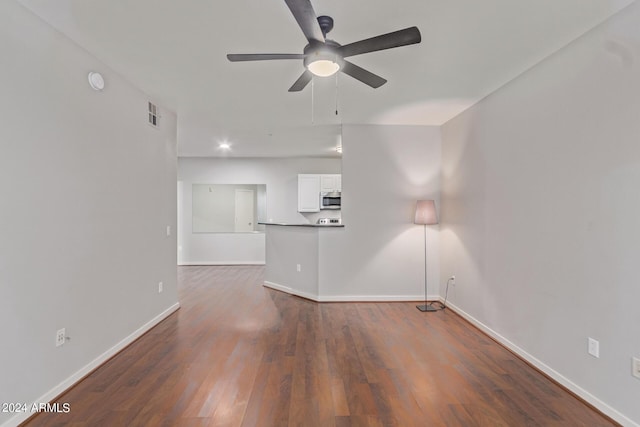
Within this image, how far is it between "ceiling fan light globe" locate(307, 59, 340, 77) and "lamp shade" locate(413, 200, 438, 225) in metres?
2.65

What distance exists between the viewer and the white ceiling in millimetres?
1953

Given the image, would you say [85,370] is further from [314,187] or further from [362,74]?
[314,187]

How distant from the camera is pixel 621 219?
1975 millimetres

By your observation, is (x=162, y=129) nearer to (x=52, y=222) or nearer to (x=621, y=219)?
(x=52, y=222)

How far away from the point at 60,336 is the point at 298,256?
121 inches

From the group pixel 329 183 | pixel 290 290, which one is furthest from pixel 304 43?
pixel 329 183

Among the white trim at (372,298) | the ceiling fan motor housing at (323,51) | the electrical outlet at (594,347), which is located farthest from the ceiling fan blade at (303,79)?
the white trim at (372,298)

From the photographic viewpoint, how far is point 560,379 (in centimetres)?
238

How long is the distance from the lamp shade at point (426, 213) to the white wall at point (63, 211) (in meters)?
3.33

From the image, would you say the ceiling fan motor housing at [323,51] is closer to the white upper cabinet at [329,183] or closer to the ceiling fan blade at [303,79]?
the ceiling fan blade at [303,79]

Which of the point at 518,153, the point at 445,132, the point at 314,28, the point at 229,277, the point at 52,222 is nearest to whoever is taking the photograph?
the point at 314,28

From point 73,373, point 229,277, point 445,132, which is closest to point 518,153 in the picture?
point 445,132

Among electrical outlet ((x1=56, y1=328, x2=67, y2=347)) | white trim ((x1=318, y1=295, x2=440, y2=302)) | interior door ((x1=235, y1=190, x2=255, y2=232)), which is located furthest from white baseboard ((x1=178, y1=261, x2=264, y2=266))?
electrical outlet ((x1=56, y1=328, x2=67, y2=347))

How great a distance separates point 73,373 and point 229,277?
3.82 m
